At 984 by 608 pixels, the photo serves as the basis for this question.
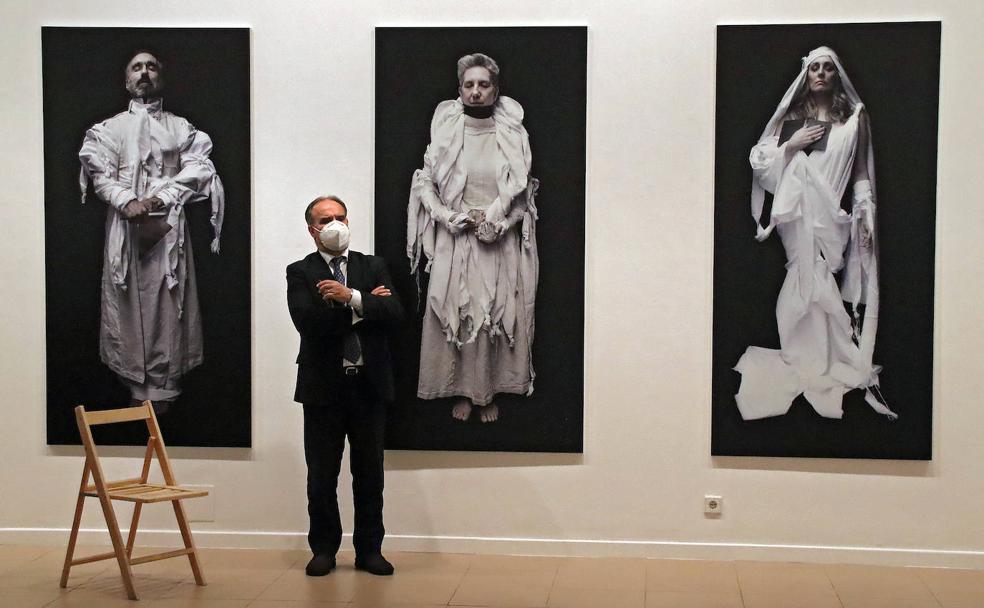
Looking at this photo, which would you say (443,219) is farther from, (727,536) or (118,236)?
(727,536)

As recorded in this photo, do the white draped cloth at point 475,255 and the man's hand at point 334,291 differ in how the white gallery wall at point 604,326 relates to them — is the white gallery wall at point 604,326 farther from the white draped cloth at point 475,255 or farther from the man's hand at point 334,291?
the man's hand at point 334,291

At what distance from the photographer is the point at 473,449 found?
4.81 meters

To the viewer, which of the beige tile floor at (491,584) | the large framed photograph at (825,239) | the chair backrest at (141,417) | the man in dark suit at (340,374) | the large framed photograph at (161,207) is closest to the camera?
the beige tile floor at (491,584)

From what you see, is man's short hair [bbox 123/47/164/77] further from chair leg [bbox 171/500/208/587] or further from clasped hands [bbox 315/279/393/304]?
chair leg [bbox 171/500/208/587]

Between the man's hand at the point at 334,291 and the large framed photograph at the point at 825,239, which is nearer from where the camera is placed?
the man's hand at the point at 334,291

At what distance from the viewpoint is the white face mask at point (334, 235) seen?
14.5 ft

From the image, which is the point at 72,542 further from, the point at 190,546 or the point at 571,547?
the point at 571,547

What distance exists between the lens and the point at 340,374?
4.43 meters

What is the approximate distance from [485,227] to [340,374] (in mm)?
987

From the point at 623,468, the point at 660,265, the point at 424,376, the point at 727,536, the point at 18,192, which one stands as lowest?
the point at 727,536

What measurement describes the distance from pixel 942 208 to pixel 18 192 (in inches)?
174

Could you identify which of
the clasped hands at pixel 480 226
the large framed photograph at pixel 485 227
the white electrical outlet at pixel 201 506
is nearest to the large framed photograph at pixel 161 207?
the white electrical outlet at pixel 201 506

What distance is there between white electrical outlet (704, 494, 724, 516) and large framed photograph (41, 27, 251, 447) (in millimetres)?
2232

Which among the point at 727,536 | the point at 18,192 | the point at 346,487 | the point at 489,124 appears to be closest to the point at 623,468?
the point at 727,536
